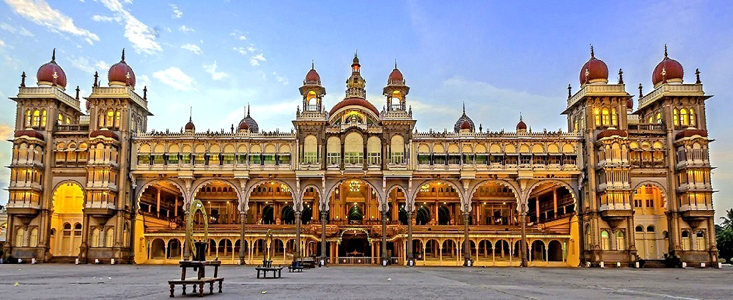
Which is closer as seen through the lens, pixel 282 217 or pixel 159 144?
pixel 159 144

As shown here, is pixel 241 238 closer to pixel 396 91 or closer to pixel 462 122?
pixel 396 91

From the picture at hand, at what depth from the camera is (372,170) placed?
6444cm

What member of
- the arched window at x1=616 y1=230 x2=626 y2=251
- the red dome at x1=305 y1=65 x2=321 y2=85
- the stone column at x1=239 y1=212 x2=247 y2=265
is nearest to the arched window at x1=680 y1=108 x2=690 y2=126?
the arched window at x1=616 y1=230 x2=626 y2=251

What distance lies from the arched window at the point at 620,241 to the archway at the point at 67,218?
52508 mm

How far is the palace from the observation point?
62.4 meters

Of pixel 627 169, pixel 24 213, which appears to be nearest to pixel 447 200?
pixel 627 169

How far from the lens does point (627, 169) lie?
201ft

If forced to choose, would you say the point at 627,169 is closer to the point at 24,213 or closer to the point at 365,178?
the point at 365,178

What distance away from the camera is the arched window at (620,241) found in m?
62.1

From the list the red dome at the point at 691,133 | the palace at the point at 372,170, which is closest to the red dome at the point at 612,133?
the palace at the point at 372,170

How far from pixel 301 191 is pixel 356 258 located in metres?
8.76

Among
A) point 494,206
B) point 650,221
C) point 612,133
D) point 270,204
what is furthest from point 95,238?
point 650,221

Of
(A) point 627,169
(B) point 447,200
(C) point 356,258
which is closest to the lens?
(A) point 627,169

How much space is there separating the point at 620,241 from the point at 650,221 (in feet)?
16.8
